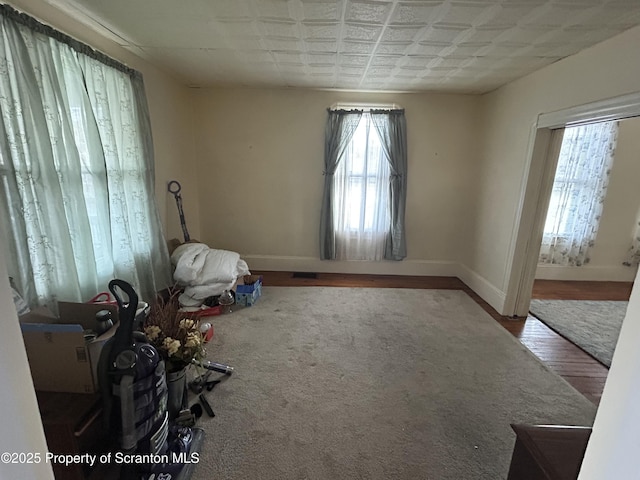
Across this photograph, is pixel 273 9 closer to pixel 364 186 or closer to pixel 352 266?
pixel 364 186

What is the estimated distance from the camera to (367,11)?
6.04ft

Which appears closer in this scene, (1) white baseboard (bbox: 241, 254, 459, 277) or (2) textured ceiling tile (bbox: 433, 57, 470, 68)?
(2) textured ceiling tile (bbox: 433, 57, 470, 68)

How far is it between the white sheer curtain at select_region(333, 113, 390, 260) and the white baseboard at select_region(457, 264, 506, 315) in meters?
1.12

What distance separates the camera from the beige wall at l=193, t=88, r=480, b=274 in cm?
382

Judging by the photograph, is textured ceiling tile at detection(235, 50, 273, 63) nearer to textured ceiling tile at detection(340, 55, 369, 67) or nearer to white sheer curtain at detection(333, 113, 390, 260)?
textured ceiling tile at detection(340, 55, 369, 67)

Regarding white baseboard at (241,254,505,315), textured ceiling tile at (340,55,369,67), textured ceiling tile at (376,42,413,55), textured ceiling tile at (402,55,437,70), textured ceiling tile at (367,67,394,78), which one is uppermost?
textured ceiling tile at (367,67,394,78)

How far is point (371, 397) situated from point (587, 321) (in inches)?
104

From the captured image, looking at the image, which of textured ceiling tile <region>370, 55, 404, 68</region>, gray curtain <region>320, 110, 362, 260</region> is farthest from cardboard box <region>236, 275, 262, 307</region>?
textured ceiling tile <region>370, 55, 404, 68</region>

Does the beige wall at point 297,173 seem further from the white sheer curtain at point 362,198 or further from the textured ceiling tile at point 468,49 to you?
the textured ceiling tile at point 468,49

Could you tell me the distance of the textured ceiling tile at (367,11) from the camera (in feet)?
5.74

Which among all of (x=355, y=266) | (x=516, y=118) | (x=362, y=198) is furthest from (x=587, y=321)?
(x=362, y=198)

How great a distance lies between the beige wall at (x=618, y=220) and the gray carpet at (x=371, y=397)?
2224 millimetres

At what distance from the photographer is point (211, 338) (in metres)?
2.53

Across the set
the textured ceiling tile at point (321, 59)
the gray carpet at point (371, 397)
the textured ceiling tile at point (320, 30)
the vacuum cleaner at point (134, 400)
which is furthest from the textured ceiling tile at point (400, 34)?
the gray carpet at point (371, 397)
